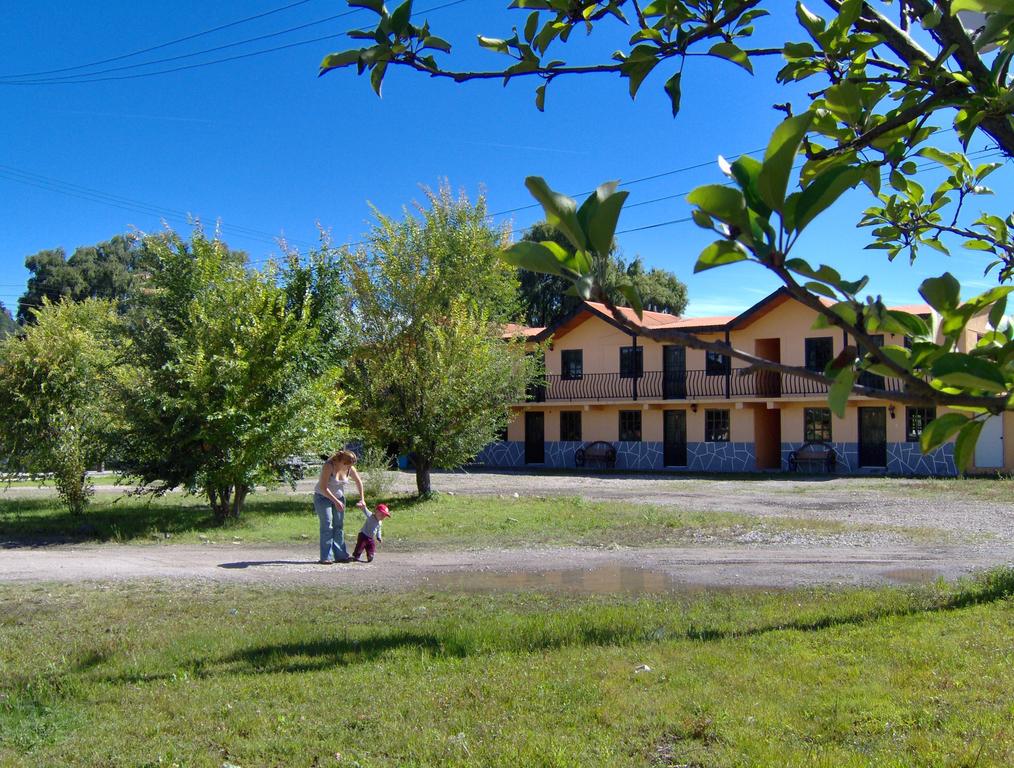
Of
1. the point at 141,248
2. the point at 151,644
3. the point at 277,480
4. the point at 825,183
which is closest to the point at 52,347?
the point at 141,248

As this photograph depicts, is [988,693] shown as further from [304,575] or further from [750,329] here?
[750,329]

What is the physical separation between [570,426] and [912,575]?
31699 millimetres

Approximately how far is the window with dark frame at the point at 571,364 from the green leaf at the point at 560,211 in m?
39.9

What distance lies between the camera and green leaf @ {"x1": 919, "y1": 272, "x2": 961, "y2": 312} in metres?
1.87

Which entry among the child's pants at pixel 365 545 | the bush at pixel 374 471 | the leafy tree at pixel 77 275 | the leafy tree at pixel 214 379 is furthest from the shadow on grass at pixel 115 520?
the leafy tree at pixel 77 275

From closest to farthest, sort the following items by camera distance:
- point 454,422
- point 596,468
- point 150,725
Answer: point 150,725 < point 454,422 < point 596,468

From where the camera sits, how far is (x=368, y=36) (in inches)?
124

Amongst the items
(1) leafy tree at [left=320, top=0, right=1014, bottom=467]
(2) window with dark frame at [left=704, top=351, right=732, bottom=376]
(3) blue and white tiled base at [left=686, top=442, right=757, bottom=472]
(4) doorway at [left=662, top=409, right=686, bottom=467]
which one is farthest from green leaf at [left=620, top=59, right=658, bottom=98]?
(4) doorway at [left=662, top=409, right=686, bottom=467]

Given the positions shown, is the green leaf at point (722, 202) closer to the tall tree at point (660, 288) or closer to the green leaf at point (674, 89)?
the green leaf at point (674, 89)

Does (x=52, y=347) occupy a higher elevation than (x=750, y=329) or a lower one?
lower

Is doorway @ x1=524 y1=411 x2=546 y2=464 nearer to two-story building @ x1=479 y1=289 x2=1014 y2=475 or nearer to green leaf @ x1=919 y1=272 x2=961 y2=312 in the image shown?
two-story building @ x1=479 y1=289 x2=1014 y2=475

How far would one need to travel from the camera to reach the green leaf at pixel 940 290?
1870mm

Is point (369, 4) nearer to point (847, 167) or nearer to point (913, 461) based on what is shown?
point (847, 167)

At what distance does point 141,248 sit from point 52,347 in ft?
8.88
